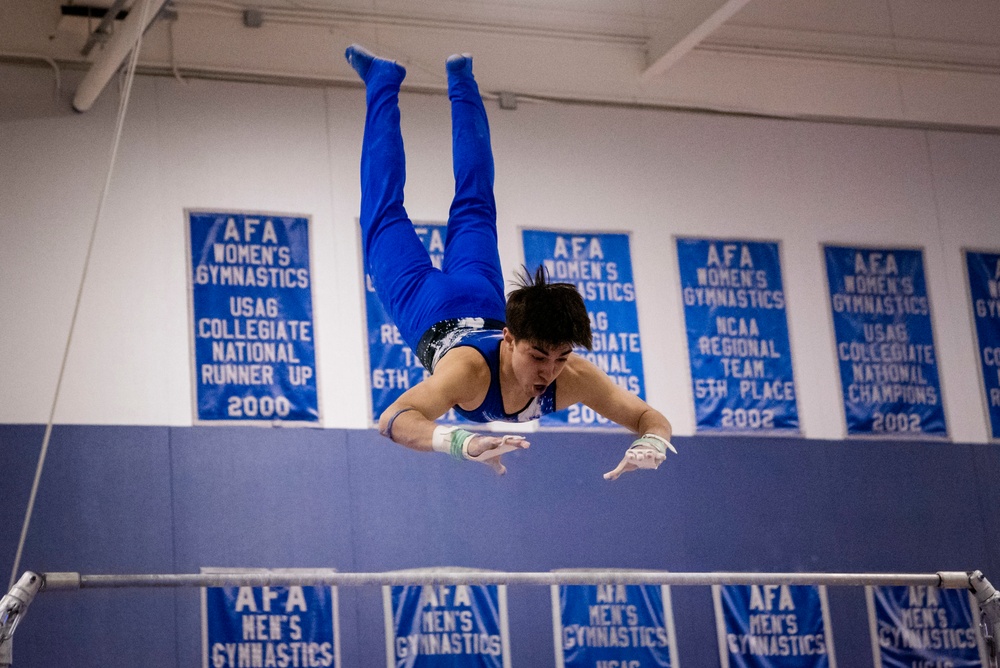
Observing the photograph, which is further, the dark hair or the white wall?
the white wall

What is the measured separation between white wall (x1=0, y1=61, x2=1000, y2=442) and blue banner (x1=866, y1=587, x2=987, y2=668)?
1.26 metres

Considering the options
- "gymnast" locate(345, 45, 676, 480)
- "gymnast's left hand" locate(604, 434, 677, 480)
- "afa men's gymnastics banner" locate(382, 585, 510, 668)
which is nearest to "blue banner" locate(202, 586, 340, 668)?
"afa men's gymnastics banner" locate(382, 585, 510, 668)

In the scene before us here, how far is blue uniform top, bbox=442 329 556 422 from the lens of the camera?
4629 millimetres

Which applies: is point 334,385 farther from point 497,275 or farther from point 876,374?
point 876,374

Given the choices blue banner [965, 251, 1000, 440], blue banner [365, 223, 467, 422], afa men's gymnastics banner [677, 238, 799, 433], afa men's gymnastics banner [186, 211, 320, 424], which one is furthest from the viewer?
blue banner [965, 251, 1000, 440]

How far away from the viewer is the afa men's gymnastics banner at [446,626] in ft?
25.8

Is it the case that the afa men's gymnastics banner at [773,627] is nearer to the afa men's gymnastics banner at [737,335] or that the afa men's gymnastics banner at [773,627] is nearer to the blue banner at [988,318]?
the afa men's gymnastics banner at [737,335]

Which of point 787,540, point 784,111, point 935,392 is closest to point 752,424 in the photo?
point 787,540

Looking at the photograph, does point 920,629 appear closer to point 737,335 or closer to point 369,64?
point 737,335

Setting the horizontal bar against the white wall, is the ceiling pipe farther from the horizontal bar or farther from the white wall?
the horizontal bar

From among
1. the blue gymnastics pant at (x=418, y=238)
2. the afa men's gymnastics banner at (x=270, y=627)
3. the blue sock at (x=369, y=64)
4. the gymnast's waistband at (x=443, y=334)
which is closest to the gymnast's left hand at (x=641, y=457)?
the gymnast's waistband at (x=443, y=334)

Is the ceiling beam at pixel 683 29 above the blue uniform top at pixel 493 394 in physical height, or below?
above

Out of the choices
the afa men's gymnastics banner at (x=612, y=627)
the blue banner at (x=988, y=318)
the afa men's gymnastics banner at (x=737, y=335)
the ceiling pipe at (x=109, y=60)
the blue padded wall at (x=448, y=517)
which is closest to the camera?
the blue padded wall at (x=448, y=517)

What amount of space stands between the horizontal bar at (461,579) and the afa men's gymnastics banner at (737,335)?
3.24m
